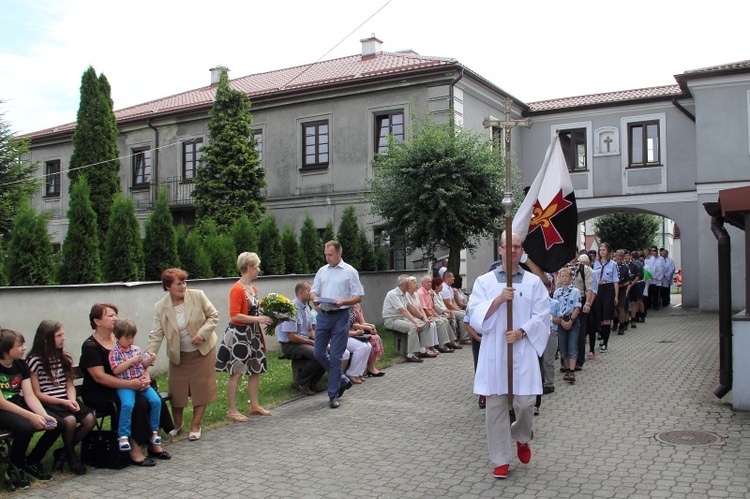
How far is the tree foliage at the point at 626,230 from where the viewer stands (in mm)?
43719

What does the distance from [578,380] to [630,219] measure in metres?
35.2

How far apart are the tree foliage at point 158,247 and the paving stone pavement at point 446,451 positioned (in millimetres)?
4748

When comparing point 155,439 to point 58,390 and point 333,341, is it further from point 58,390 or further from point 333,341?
point 333,341

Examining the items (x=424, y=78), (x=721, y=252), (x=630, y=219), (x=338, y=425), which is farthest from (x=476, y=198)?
(x=630, y=219)

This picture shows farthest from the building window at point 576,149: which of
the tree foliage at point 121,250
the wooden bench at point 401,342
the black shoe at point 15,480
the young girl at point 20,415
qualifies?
the black shoe at point 15,480

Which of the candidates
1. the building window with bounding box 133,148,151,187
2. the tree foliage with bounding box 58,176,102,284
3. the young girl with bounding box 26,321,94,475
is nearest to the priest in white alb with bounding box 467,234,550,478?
the young girl with bounding box 26,321,94,475

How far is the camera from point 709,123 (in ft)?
72.8

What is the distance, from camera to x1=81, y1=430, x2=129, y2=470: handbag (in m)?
6.58

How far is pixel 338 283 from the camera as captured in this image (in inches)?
365

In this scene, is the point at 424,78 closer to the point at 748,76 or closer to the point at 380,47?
the point at 380,47

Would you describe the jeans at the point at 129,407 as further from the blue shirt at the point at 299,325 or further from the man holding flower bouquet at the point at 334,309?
the blue shirt at the point at 299,325

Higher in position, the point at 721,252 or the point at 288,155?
the point at 288,155

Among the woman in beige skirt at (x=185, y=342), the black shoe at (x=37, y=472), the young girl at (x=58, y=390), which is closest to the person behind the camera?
the black shoe at (x=37, y=472)

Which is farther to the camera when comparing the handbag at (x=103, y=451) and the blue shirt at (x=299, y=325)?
the blue shirt at (x=299, y=325)
